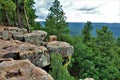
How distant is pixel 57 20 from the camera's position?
64188 millimetres

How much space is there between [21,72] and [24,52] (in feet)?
41.4

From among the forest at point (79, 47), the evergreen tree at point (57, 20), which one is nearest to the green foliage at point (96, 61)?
the forest at point (79, 47)

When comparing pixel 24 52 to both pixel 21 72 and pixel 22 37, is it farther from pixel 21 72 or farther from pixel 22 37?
pixel 21 72

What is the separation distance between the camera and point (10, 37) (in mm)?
37312

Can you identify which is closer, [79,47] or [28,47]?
[28,47]

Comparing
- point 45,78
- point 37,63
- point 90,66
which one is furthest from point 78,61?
point 45,78

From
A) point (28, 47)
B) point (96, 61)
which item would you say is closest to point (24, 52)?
point (28, 47)

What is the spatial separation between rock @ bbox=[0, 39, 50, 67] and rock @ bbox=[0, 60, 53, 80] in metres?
10.2

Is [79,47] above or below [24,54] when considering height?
below

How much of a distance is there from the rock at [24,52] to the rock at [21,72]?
10.2 m

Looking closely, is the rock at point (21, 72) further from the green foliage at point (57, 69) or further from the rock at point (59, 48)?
the rock at point (59, 48)

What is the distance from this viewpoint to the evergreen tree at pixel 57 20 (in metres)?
62.3

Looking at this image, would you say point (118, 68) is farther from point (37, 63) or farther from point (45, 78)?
point (45, 78)

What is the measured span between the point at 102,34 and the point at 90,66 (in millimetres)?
10581
